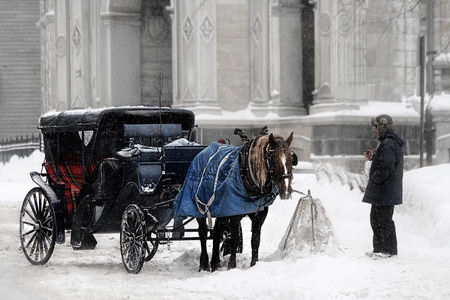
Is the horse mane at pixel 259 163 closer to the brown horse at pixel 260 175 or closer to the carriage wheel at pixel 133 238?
→ the brown horse at pixel 260 175

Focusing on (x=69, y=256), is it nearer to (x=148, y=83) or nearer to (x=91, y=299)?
(x=91, y=299)

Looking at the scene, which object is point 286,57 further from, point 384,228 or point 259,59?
point 384,228

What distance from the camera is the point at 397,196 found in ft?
43.4

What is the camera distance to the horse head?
11391 mm

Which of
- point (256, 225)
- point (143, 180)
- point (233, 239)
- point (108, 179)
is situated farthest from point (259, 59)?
point (233, 239)

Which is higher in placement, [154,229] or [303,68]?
[303,68]

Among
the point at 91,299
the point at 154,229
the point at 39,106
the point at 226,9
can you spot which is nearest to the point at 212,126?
the point at 226,9

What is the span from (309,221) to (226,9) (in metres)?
17.1

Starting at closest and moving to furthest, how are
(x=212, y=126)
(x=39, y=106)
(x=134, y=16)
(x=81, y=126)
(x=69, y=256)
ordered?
(x=81, y=126), (x=69, y=256), (x=212, y=126), (x=134, y=16), (x=39, y=106)

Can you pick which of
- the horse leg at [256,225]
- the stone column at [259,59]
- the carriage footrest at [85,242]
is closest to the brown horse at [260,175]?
the horse leg at [256,225]

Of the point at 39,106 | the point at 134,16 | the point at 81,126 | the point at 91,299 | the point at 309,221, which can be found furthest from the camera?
the point at 39,106

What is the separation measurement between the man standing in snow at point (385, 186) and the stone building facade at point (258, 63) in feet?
35.1

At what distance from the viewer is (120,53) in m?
33.8

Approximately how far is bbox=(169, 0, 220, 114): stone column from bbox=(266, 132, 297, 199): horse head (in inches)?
650
